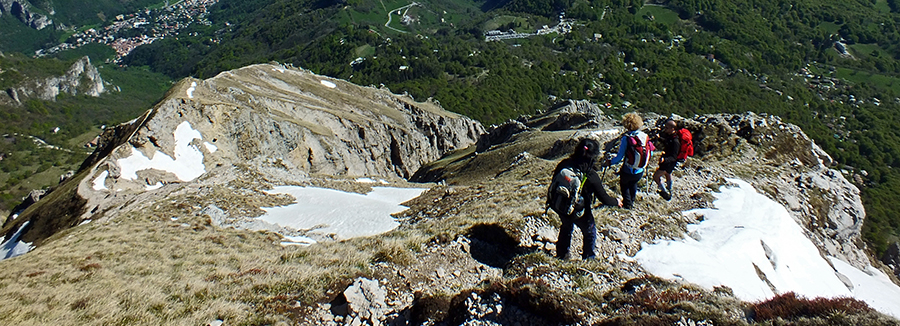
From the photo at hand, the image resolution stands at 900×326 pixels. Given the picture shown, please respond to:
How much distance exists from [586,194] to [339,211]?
581 inches

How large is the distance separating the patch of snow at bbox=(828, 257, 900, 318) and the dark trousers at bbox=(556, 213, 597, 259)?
9159 mm

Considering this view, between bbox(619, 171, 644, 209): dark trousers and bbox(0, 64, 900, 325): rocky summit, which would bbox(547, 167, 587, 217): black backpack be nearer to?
bbox(0, 64, 900, 325): rocky summit

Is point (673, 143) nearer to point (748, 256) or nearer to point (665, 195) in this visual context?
point (665, 195)

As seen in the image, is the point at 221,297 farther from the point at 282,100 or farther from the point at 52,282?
the point at 282,100

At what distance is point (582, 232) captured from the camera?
1067 cm

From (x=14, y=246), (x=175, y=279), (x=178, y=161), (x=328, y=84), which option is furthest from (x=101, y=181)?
(x=328, y=84)

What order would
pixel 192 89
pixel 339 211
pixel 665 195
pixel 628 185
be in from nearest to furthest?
1. pixel 628 185
2. pixel 665 195
3. pixel 339 211
4. pixel 192 89

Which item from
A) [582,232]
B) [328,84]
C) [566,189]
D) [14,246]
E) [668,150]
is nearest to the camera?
[566,189]

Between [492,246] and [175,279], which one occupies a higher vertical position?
[175,279]

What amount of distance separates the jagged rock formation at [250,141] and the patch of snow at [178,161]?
0.24 feet

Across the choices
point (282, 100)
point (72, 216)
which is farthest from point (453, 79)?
point (72, 216)

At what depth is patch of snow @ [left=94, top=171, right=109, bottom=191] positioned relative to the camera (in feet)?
87.4

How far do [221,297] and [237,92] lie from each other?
150 ft

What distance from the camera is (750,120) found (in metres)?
30.1
